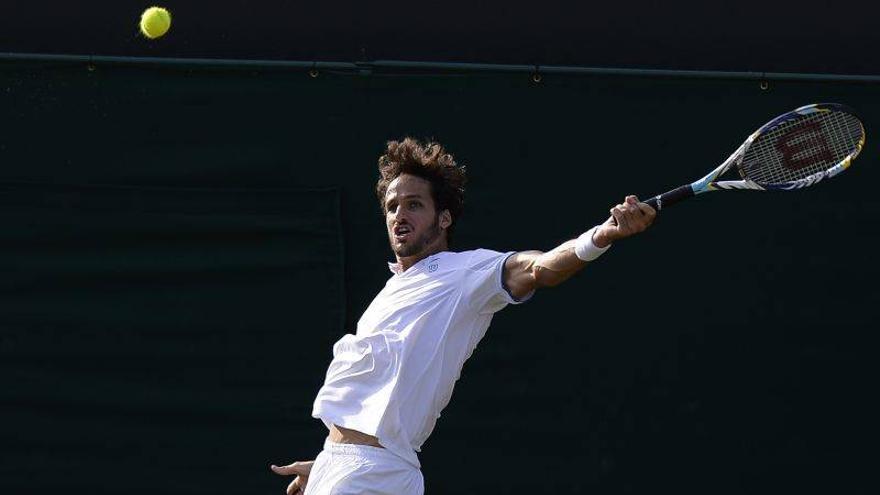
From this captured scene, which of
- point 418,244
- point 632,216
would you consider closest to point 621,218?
point 632,216

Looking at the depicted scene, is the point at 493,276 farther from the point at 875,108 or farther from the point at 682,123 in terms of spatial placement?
the point at 875,108

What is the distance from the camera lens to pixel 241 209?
5508 millimetres

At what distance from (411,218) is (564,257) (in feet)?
2.34

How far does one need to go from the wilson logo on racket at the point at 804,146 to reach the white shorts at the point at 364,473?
4.66 ft

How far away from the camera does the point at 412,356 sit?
4242mm

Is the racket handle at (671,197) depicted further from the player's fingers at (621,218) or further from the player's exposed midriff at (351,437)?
the player's exposed midriff at (351,437)

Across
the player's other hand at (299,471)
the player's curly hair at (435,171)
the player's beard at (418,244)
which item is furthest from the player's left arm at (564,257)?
the player's other hand at (299,471)

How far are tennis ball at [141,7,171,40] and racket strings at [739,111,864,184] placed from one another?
2.23 meters

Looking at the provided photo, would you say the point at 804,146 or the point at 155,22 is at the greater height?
the point at 155,22

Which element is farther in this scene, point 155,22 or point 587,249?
point 155,22

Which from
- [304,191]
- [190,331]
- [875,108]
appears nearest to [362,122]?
[304,191]

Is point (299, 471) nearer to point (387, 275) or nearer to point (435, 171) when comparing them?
point (435, 171)

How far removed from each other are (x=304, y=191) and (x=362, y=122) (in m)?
0.33

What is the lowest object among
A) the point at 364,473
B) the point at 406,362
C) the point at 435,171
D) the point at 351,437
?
the point at 364,473
